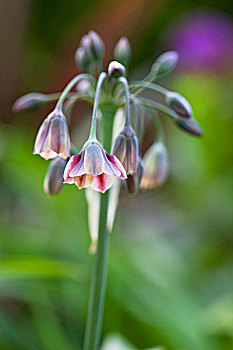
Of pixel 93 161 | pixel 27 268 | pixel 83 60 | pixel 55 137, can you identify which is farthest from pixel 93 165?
pixel 27 268

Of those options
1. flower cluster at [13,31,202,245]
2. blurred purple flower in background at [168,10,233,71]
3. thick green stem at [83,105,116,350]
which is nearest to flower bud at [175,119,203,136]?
flower cluster at [13,31,202,245]

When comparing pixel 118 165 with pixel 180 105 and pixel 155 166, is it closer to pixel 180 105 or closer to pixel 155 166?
pixel 180 105

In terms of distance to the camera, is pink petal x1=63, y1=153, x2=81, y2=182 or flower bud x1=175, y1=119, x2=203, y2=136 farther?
flower bud x1=175, y1=119, x2=203, y2=136

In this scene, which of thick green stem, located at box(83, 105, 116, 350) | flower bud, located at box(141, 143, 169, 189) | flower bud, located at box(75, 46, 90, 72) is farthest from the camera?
flower bud, located at box(141, 143, 169, 189)

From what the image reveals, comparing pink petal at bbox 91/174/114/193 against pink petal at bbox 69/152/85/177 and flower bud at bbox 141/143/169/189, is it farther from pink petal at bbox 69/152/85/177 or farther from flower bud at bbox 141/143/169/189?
flower bud at bbox 141/143/169/189

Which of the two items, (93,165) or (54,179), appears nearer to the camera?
(93,165)

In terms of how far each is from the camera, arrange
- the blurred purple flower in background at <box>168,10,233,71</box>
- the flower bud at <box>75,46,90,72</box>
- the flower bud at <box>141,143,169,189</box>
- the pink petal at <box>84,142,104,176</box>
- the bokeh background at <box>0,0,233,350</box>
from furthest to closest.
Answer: the blurred purple flower in background at <box>168,10,233,71</box> → the bokeh background at <box>0,0,233,350</box> → the flower bud at <box>141,143,169,189</box> → the flower bud at <box>75,46,90,72</box> → the pink petal at <box>84,142,104,176</box>

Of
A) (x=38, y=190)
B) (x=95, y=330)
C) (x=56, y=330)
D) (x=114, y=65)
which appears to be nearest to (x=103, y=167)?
(x=114, y=65)
